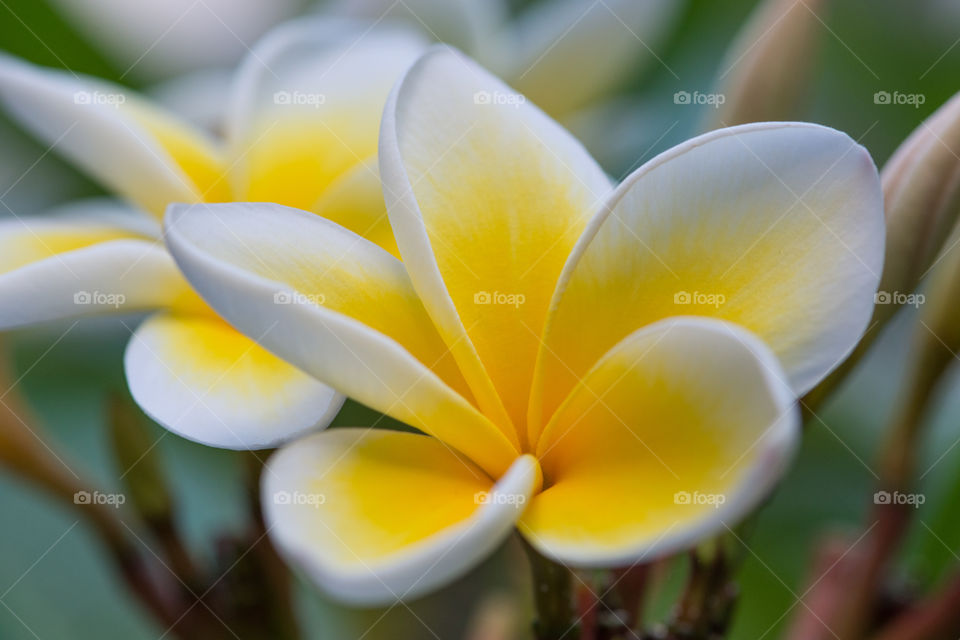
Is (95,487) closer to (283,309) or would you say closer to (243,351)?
(243,351)

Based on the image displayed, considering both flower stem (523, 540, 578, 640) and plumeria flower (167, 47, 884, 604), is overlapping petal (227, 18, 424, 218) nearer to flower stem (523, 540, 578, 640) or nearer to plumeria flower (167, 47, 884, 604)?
plumeria flower (167, 47, 884, 604)

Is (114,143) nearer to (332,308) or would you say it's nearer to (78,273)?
(78,273)
